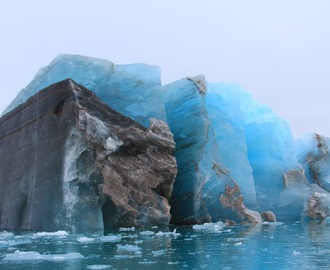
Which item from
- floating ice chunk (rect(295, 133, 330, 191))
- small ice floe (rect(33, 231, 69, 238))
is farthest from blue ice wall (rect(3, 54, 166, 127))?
floating ice chunk (rect(295, 133, 330, 191))

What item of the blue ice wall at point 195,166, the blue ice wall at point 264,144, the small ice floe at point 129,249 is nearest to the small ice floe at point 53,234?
the small ice floe at point 129,249

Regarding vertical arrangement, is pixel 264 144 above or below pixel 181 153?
above

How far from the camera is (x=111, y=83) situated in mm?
9570

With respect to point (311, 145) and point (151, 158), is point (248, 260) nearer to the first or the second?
point (151, 158)

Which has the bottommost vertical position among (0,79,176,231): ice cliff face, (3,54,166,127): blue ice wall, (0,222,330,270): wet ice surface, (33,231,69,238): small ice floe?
(0,222,330,270): wet ice surface

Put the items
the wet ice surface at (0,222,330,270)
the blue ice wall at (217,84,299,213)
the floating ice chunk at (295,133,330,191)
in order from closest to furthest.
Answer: the wet ice surface at (0,222,330,270)
the blue ice wall at (217,84,299,213)
the floating ice chunk at (295,133,330,191)

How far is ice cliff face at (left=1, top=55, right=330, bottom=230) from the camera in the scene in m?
7.87

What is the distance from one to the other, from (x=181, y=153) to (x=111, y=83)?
2084 millimetres

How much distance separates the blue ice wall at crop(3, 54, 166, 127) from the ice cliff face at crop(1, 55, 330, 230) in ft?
0.07

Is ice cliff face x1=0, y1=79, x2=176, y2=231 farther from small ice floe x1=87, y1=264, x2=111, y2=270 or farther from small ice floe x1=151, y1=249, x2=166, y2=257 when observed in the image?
small ice floe x1=87, y1=264, x2=111, y2=270

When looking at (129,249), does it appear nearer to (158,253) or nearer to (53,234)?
(158,253)

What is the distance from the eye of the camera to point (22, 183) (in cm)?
792

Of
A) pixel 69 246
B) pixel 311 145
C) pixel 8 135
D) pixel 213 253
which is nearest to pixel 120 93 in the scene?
pixel 8 135

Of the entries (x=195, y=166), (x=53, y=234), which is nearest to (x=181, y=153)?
(x=195, y=166)
